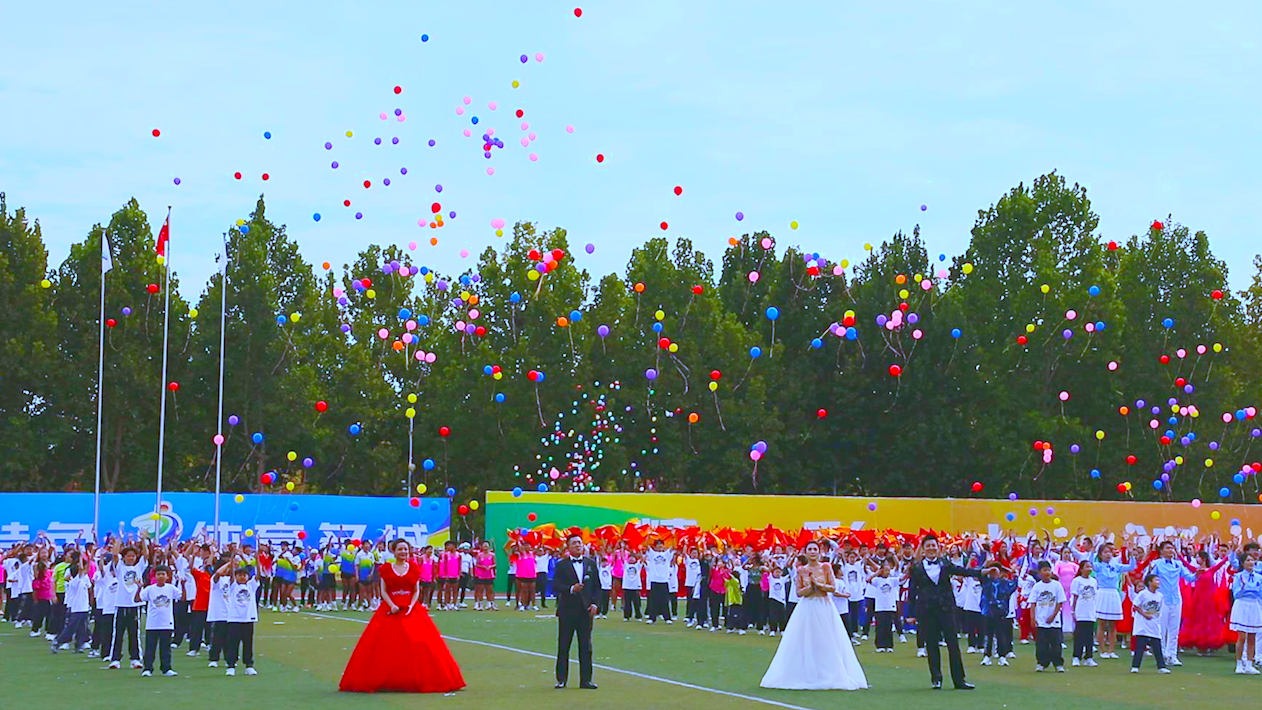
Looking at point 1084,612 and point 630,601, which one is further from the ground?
point 1084,612

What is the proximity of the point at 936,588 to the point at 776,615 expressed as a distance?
10.3 metres

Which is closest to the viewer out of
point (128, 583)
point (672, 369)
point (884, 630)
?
point (128, 583)

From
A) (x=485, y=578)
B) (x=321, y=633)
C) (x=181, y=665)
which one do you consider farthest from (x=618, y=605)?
(x=181, y=665)

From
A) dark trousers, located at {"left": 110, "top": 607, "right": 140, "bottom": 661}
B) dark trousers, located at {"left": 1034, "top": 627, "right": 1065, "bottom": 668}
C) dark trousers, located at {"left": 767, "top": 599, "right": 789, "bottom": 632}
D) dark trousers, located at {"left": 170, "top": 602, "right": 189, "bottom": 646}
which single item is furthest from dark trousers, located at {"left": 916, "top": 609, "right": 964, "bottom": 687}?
dark trousers, located at {"left": 170, "top": 602, "right": 189, "bottom": 646}

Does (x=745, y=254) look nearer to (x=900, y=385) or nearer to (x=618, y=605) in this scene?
(x=900, y=385)

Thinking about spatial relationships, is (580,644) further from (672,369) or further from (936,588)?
(672,369)

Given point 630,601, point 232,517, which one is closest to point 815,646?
point 630,601

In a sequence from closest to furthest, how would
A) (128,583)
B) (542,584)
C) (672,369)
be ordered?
(128,583) → (542,584) → (672,369)

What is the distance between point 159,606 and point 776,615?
12.3 metres

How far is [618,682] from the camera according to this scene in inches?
717

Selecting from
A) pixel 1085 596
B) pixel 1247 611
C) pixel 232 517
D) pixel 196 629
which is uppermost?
pixel 232 517

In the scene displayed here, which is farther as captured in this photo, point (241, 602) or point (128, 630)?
point (128, 630)

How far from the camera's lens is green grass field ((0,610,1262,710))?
637 inches

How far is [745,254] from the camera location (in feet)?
200
